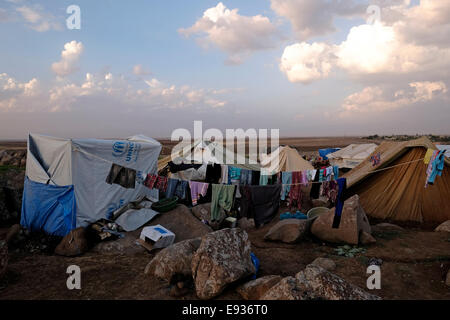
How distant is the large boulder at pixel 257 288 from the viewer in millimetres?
4211

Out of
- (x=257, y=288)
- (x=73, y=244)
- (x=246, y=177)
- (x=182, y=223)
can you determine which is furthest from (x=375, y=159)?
(x=73, y=244)

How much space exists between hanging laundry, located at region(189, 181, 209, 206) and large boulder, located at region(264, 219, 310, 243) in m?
2.90

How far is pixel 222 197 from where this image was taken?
29.5 ft

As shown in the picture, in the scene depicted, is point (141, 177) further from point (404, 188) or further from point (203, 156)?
point (404, 188)

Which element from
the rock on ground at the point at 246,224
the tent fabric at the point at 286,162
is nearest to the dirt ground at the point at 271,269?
the rock on ground at the point at 246,224

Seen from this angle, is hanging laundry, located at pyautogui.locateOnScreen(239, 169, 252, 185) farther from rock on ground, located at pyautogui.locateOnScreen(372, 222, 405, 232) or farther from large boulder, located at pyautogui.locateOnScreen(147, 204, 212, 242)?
rock on ground, located at pyautogui.locateOnScreen(372, 222, 405, 232)

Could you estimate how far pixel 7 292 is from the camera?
4.70 metres

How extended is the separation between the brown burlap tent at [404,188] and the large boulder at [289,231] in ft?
10.4

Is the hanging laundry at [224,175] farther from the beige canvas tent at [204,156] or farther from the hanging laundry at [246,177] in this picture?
the beige canvas tent at [204,156]

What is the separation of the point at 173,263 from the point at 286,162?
1201 centimetres

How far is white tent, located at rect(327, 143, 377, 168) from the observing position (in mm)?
19672
